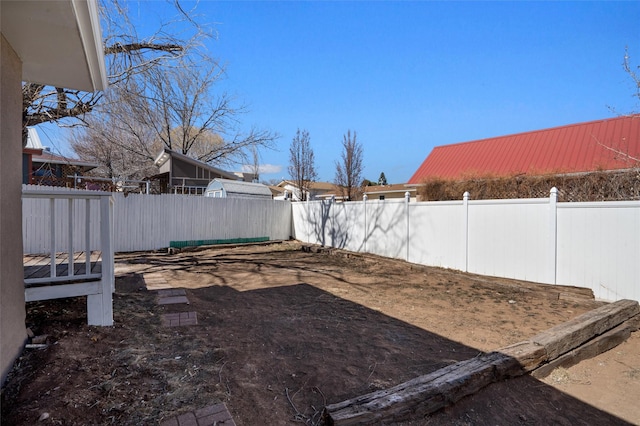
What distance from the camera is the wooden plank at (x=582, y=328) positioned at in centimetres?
335

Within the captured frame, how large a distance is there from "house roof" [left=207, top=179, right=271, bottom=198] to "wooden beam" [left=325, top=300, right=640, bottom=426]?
40.9 feet

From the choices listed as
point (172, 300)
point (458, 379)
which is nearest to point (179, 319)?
point (172, 300)

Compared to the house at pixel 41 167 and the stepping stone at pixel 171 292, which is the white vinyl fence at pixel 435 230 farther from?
the stepping stone at pixel 171 292

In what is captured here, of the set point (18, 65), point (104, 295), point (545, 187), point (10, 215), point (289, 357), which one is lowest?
point (289, 357)

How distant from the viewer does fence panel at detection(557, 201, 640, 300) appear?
4.89 metres

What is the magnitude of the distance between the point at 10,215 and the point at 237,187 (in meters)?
12.2

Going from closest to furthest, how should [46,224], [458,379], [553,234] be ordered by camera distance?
[458,379] < [553,234] < [46,224]

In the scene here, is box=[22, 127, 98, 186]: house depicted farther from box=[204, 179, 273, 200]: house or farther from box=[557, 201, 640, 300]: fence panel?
box=[557, 201, 640, 300]: fence panel

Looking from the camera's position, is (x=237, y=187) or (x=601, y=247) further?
(x=237, y=187)

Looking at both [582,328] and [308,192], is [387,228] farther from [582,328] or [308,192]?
[308,192]

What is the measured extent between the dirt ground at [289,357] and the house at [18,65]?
0.37 metres

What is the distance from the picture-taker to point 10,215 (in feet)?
8.12

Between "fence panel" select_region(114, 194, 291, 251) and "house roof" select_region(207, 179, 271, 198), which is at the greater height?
"house roof" select_region(207, 179, 271, 198)

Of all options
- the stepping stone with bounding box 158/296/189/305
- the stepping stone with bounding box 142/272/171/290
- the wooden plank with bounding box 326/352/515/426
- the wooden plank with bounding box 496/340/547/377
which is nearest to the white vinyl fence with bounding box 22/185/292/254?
the stepping stone with bounding box 142/272/171/290
